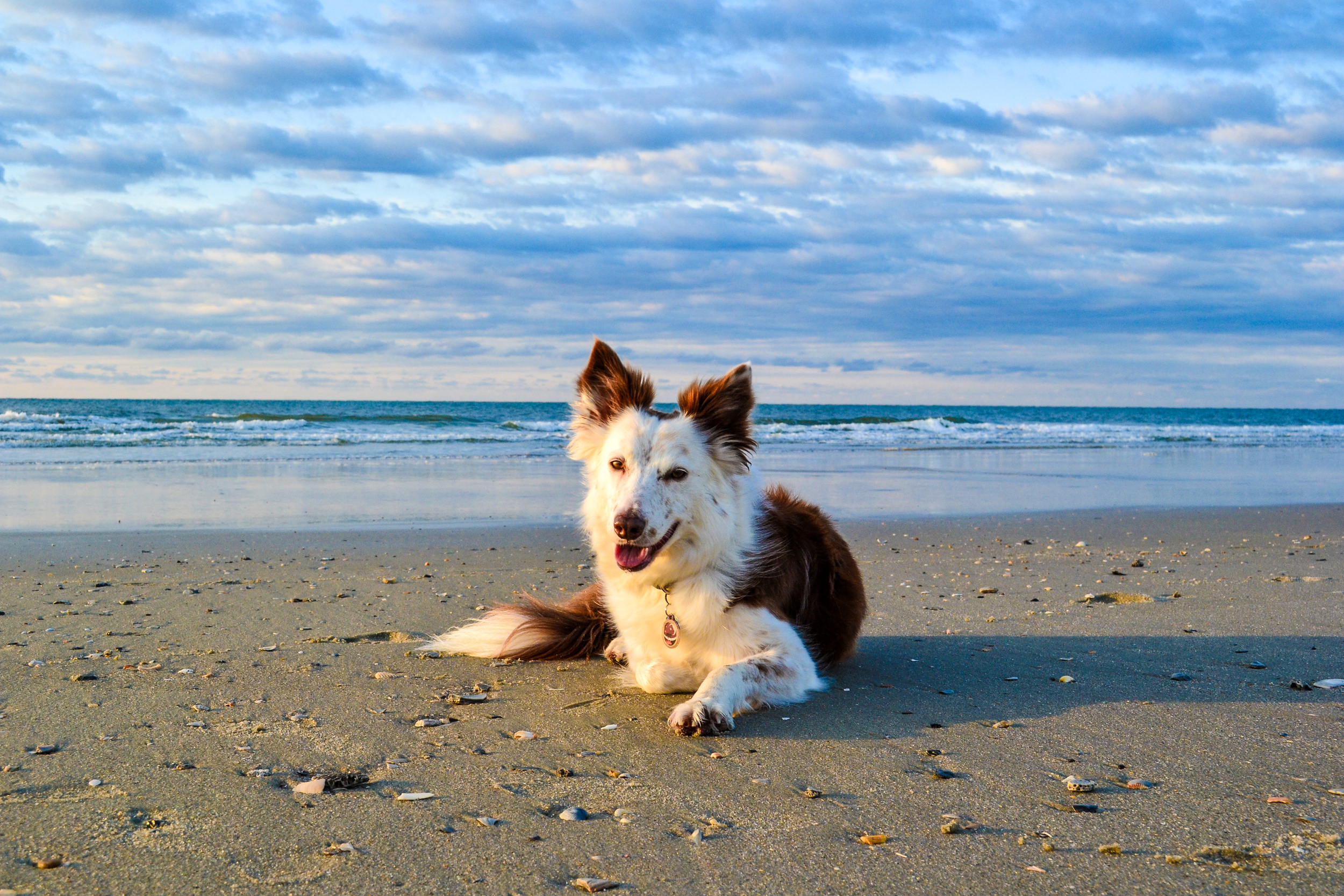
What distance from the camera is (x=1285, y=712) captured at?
4004 mm

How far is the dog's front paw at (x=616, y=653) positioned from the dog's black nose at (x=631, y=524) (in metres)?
1.14

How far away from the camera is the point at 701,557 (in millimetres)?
4355

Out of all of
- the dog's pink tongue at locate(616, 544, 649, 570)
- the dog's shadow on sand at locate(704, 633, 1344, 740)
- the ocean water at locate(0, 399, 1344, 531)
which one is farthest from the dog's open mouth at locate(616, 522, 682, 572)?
the ocean water at locate(0, 399, 1344, 531)

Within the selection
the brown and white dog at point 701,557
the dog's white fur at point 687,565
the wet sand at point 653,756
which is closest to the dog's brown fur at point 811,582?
the brown and white dog at point 701,557

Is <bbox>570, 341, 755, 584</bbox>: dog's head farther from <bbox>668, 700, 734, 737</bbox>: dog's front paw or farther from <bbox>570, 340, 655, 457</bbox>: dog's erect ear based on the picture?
<bbox>668, 700, 734, 737</bbox>: dog's front paw

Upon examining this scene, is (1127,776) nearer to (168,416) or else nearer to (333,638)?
(333,638)

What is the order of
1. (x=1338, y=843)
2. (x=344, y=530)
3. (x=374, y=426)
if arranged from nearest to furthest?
(x=1338, y=843) → (x=344, y=530) → (x=374, y=426)

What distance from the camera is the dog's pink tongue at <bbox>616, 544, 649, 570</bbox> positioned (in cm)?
421

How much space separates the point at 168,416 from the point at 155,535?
1639 inches

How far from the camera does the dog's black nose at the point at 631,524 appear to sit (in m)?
4.09

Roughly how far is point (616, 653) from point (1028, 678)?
207 centimetres

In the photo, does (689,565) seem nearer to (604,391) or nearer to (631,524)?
(631,524)

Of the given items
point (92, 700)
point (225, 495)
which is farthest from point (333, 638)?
point (225, 495)

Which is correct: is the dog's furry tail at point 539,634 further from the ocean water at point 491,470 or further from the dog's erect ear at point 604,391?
the ocean water at point 491,470
